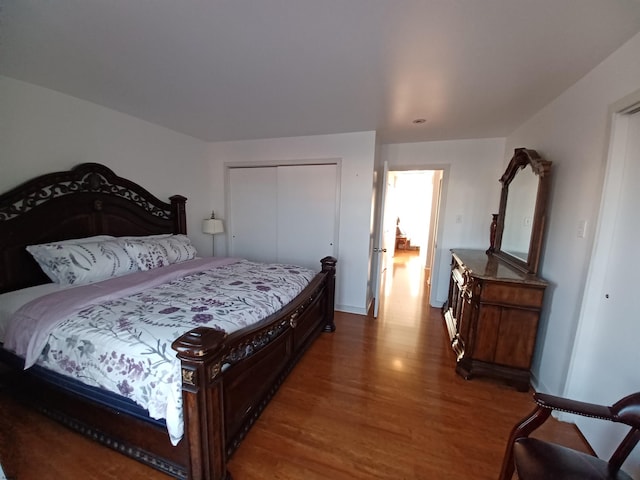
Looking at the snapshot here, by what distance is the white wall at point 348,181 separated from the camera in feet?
10.2

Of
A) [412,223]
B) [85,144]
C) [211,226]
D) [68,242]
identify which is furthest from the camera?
[412,223]

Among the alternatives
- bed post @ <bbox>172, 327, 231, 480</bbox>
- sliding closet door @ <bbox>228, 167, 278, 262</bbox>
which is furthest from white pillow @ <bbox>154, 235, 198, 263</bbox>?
bed post @ <bbox>172, 327, 231, 480</bbox>

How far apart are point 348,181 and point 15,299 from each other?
3.08 metres

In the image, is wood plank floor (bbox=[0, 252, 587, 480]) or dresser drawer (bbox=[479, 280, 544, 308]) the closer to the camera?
wood plank floor (bbox=[0, 252, 587, 480])

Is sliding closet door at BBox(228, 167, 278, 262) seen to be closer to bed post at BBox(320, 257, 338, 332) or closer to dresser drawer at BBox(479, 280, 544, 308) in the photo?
bed post at BBox(320, 257, 338, 332)

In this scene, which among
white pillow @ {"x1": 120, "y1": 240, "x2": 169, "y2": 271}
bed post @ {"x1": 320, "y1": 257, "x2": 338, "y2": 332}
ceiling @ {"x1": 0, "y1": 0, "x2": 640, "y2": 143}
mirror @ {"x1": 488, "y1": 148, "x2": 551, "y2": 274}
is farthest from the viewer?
bed post @ {"x1": 320, "y1": 257, "x2": 338, "y2": 332}

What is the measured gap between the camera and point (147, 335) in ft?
4.03

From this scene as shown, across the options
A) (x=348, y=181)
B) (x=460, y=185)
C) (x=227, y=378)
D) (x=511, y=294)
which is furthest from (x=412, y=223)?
(x=227, y=378)

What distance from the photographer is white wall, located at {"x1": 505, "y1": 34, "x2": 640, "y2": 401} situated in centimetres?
148

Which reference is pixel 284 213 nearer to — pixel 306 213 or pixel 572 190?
pixel 306 213

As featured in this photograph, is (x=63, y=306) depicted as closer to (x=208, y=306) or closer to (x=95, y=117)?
(x=208, y=306)

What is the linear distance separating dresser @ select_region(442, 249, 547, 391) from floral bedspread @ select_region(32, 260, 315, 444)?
1.59 m

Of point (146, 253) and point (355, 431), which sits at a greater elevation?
point (146, 253)

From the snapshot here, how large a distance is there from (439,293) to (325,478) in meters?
2.95
